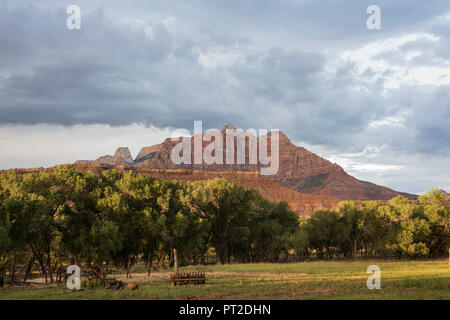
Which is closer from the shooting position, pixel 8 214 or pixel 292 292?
pixel 292 292

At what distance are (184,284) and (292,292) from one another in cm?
842

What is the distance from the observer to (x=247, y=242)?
211ft

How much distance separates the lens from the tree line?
3794cm

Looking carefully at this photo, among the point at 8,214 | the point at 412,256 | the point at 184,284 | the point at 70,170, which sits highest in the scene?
the point at 70,170

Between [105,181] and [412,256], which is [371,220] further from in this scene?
[105,181]

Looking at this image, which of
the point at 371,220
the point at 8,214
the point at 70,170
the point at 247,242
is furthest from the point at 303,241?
the point at 8,214

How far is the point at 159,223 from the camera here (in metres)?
45.2

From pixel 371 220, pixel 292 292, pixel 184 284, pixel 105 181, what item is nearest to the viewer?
pixel 292 292

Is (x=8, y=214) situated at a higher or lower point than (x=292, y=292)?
higher

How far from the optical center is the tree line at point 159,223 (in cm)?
3794
